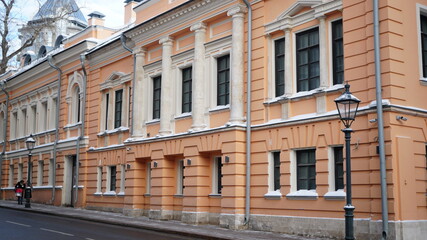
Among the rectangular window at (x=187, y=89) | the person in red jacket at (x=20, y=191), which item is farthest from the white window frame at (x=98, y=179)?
the rectangular window at (x=187, y=89)

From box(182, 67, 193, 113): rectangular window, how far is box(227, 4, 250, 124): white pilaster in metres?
3.31

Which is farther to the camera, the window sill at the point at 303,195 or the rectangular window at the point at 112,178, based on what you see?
the rectangular window at the point at 112,178

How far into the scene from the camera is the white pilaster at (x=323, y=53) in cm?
1653

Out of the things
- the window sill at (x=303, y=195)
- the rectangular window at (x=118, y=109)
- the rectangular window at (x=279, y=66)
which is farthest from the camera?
the rectangular window at (x=118, y=109)

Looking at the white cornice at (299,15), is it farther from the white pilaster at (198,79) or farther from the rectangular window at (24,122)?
the rectangular window at (24,122)

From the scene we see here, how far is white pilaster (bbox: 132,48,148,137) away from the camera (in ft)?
80.7

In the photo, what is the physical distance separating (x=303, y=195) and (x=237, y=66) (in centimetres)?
537

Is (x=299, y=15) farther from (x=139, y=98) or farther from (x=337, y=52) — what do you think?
(x=139, y=98)

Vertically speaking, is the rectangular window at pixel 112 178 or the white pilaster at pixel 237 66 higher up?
the white pilaster at pixel 237 66

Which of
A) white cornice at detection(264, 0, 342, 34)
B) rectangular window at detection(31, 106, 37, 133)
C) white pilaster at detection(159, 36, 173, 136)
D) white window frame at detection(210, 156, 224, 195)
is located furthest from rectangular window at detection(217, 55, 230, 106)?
rectangular window at detection(31, 106, 37, 133)

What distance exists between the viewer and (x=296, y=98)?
1731cm

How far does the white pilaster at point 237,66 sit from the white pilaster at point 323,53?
3.52 m

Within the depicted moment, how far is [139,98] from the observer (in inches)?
975

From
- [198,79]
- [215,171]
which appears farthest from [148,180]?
[198,79]
